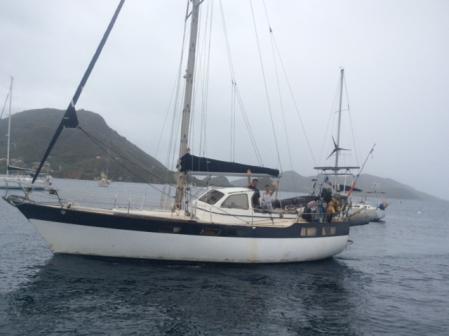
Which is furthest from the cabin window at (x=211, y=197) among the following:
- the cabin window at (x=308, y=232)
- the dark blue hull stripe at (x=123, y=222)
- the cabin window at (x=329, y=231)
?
the cabin window at (x=329, y=231)

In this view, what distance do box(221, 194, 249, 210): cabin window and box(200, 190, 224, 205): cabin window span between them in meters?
0.40

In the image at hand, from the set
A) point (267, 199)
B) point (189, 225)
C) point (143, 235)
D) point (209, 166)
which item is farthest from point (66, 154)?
point (189, 225)

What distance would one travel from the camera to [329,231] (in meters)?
18.5

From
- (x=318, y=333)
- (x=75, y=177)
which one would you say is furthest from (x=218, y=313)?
(x=75, y=177)

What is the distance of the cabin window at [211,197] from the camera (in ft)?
55.4

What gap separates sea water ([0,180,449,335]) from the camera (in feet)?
33.3

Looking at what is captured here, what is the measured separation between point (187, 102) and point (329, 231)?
904cm

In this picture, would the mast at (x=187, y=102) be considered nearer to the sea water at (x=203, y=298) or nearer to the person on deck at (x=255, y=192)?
the sea water at (x=203, y=298)

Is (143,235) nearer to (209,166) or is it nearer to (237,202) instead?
(209,166)

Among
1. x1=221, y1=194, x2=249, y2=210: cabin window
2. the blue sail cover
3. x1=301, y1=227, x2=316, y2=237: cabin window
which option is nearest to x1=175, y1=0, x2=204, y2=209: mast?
the blue sail cover

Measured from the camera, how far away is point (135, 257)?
1529cm

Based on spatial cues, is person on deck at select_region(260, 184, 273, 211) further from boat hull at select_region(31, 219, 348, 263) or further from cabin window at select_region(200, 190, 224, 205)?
cabin window at select_region(200, 190, 224, 205)

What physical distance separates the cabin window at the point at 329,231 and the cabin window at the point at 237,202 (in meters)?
4.10

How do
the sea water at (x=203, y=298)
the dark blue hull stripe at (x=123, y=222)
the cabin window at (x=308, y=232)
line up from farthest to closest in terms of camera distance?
the cabin window at (x=308, y=232) < the dark blue hull stripe at (x=123, y=222) < the sea water at (x=203, y=298)
